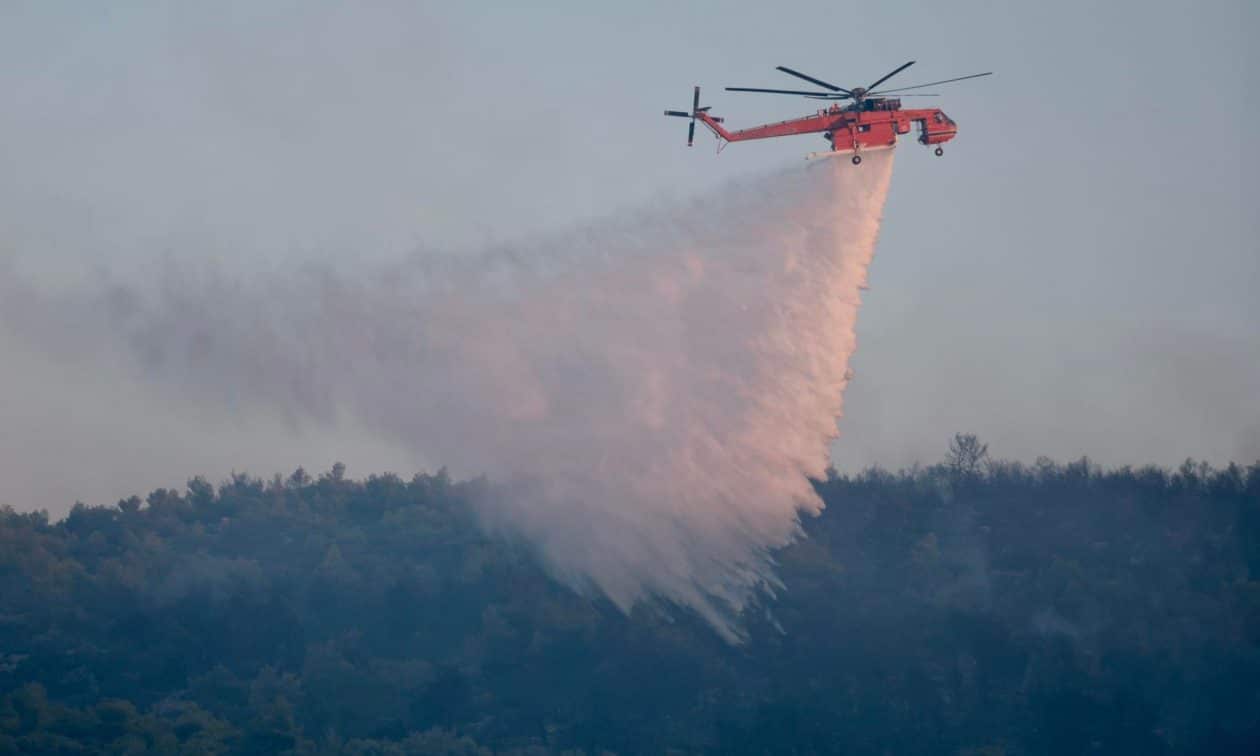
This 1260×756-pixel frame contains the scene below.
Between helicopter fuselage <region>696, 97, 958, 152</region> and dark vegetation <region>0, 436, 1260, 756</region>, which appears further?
dark vegetation <region>0, 436, 1260, 756</region>

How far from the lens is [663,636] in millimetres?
69500

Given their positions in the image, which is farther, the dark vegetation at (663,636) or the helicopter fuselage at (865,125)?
the dark vegetation at (663,636)

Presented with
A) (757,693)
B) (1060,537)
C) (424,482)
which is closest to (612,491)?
(757,693)

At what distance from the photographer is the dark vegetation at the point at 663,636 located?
6525 cm

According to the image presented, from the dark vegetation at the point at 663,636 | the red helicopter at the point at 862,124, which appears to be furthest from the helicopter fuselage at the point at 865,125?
the dark vegetation at the point at 663,636

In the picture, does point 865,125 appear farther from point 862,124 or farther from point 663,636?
point 663,636

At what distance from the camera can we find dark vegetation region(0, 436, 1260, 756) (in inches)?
2569

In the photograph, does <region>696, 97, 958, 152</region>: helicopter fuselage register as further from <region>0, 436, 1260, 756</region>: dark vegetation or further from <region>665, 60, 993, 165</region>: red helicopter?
<region>0, 436, 1260, 756</region>: dark vegetation

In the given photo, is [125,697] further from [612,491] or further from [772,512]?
[772,512]

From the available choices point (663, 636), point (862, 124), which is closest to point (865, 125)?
point (862, 124)

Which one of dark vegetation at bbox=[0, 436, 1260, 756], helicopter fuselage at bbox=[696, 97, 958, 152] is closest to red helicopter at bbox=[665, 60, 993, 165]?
helicopter fuselage at bbox=[696, 97, 958, 152]

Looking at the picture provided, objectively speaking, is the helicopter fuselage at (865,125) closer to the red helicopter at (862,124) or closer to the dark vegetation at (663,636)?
the red helicopter at (862,124)

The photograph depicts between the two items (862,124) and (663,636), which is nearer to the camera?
(862,124)

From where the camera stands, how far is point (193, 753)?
61.2m
